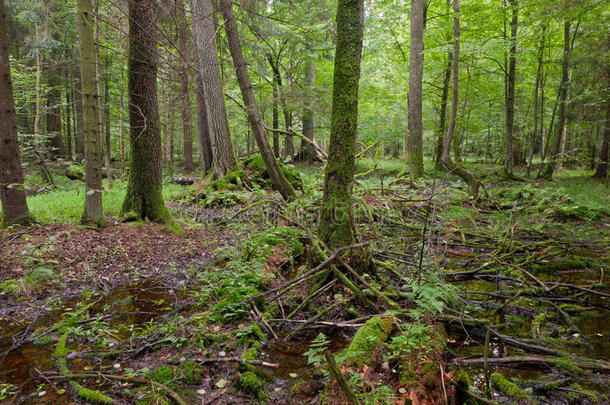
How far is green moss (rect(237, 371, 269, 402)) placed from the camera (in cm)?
245

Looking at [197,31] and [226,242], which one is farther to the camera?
[197,31]

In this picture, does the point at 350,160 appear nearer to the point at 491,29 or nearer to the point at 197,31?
the point at 197,31

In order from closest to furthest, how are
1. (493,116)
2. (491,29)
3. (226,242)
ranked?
(226,242)
(491,29)
(493,116)

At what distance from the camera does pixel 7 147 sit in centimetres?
561

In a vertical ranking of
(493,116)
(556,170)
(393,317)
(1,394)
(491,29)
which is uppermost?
(491,29)

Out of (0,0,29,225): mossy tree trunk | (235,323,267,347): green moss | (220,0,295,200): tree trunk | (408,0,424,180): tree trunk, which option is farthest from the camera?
(408,0,424,180): tree trunk

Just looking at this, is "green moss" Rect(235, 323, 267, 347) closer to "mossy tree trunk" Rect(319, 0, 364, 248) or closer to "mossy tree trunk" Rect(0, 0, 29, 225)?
"mossy tree trunk" Rect(319, 0, 364, 248)

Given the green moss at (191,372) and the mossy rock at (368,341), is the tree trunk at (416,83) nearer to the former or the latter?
the mossy rock at (368,341)

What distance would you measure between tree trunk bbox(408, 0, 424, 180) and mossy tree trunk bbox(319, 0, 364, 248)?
835 centimetres

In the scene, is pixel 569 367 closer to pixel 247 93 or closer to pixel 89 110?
pixel 247 93

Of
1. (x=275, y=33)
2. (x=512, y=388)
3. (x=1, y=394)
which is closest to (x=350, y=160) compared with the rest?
(x=512, y=388)

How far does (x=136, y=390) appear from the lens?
97.4 inches

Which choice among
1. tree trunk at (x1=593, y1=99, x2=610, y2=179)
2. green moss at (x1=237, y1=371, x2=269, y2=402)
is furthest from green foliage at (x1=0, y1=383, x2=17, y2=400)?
tree trunk at (x1=593, y1=99, x2=610, y2=179)

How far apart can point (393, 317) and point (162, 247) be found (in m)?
4.88
